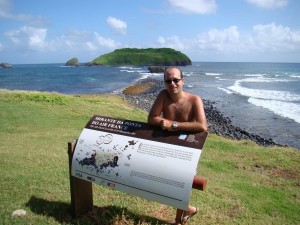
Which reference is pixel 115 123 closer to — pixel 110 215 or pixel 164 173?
pixel 164 173

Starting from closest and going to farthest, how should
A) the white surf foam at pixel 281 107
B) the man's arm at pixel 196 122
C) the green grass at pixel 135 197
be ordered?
the man's arm at pixel 196 122 < the green grass at pixel 135 197 < the white surf foam at pixel 281 107

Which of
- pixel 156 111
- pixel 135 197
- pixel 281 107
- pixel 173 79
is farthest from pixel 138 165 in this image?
pixel 281 107

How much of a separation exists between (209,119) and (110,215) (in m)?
25.6

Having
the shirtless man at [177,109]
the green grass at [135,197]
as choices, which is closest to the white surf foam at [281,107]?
the green grass at [135,197]

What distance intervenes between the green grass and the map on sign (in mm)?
1150

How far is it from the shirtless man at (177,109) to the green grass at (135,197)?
1508 mm

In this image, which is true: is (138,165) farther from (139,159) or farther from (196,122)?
(196,122)

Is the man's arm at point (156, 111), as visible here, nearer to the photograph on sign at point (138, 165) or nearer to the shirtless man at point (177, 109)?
the shirtless man at point (177, 109)

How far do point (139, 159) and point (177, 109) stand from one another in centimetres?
108

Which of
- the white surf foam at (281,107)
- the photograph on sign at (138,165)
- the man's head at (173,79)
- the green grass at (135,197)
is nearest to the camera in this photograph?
the photograph on sign at (138,165)

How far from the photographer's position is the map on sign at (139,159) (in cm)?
429

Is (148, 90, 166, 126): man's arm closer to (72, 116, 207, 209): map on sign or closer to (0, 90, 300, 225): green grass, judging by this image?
(72, 116, 207, 209): map on sign

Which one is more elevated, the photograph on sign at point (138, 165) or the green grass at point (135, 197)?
the photograph on sign at point (138, 165)

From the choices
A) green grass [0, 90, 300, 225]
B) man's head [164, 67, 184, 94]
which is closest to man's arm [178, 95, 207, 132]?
man's head [164, 67, 184, 94]
